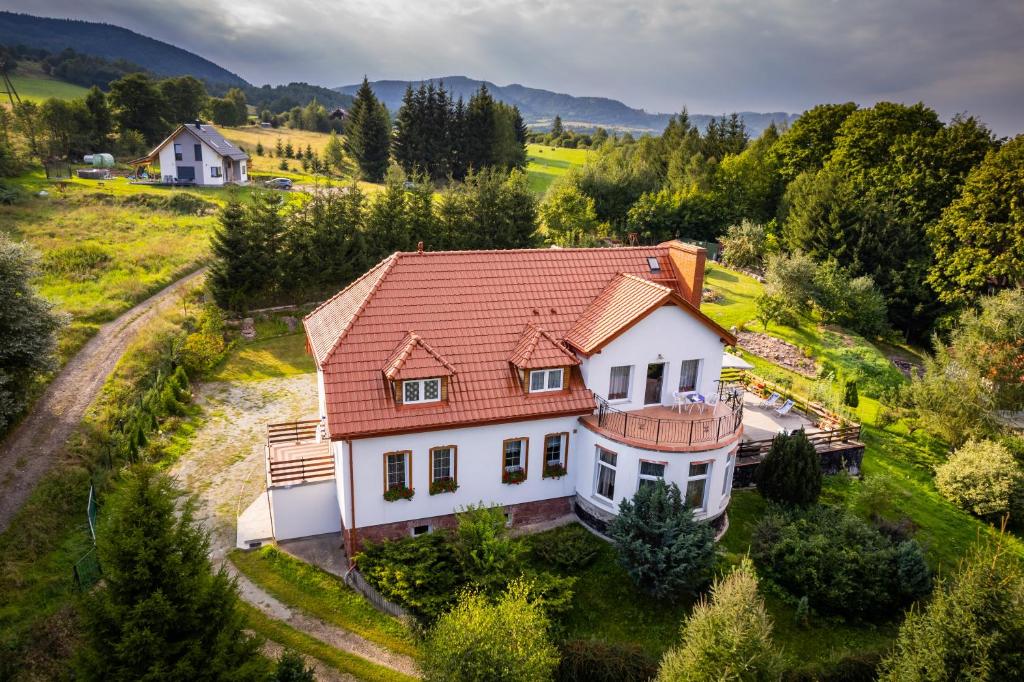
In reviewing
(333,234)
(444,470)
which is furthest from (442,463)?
(333,234)

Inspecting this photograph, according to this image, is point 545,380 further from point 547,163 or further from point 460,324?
point 547,163

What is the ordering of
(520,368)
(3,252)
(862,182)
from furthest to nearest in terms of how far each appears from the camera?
1. (862,182)
2. (3,252)
3. (520,368)

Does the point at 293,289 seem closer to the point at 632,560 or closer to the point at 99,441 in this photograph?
the point at 99,441

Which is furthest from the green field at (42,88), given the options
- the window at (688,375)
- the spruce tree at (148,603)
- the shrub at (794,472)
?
the shrub at (794,472)

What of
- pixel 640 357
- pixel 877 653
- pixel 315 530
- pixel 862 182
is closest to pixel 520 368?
pixel 640 357

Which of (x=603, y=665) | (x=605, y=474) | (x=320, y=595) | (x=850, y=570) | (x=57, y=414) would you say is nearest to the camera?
(x=603, y=665)

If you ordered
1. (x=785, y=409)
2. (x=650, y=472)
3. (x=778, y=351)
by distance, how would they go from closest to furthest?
1. (x=650, y=472)
2. (x=785, y=409)
3. (x=778, y=351)
